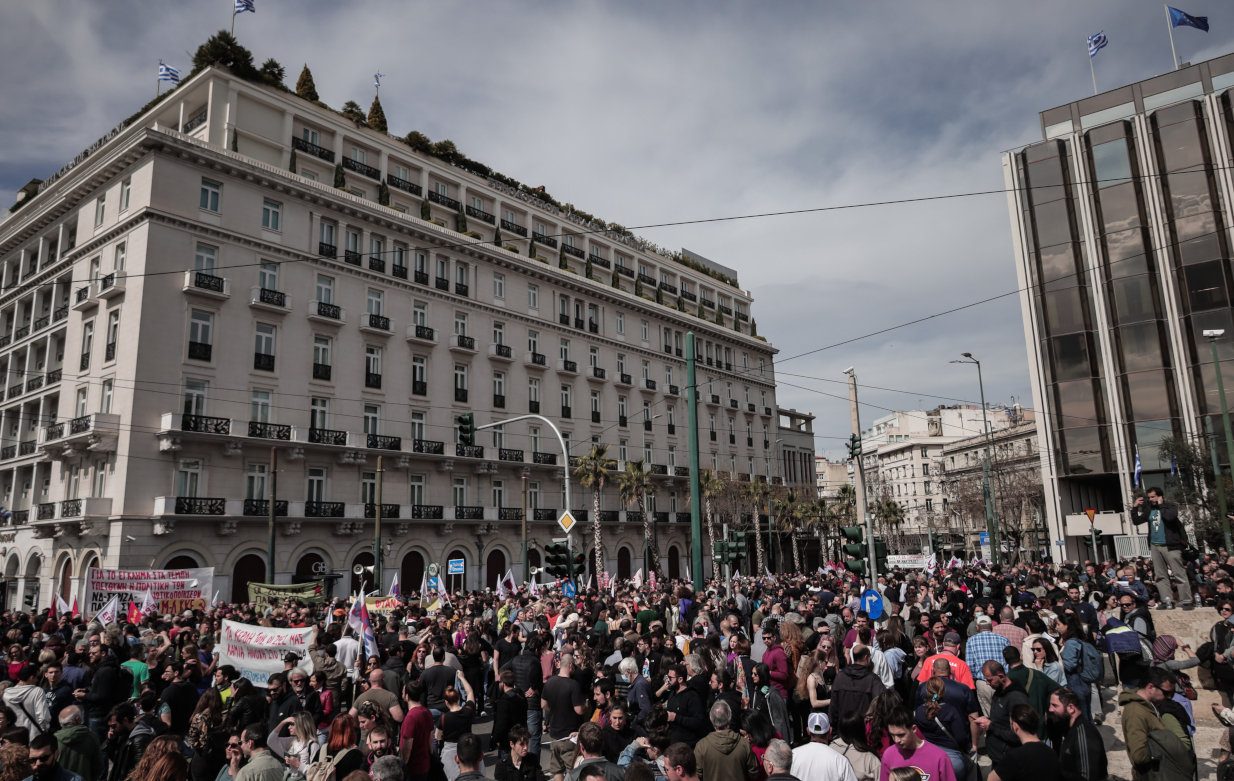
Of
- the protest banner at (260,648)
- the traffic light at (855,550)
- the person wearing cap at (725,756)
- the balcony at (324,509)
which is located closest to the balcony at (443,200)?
the balcony at (324,509)

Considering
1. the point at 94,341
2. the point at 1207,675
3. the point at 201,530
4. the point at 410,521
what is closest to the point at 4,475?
the point at 94,341

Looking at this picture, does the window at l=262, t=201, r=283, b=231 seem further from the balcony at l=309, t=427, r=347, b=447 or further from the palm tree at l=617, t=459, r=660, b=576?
the palm tree at l=617, t=459, r=660, b=576

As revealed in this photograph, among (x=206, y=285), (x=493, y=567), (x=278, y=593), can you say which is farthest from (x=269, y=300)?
(x=493, y=567)

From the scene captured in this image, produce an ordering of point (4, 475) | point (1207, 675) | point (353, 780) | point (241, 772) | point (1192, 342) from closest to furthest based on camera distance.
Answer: point (353, 780)
point (241, 772)
point (1207, 675)
point (1192, 342)
point (4, 475)

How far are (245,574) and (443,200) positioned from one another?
78.4ft

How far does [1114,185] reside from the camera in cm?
3981

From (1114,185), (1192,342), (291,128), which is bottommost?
(1192,342)

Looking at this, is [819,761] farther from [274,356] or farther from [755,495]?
[755,495]

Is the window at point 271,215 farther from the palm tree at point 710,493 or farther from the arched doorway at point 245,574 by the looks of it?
the palm tree at point 710,493

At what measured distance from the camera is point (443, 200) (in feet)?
152

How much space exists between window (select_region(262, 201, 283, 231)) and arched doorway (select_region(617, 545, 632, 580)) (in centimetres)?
2963

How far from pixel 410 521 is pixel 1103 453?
3551 cm

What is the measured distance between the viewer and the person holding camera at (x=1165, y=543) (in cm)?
1501

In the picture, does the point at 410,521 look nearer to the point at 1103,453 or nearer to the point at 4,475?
the point at 4,475
